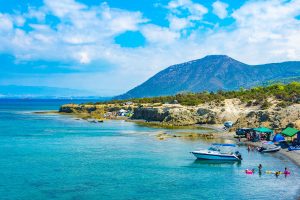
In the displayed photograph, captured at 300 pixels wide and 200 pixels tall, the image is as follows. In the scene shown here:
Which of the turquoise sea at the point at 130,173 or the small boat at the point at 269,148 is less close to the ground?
the small boat at the point at 269,148

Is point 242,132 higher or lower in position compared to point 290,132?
lower

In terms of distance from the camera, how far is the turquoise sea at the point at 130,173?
4356 cm

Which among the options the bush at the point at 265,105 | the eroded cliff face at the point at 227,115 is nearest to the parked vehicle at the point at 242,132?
the eroded cliff face at the point at 227,115

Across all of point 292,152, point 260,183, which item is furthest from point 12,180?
point 292,152

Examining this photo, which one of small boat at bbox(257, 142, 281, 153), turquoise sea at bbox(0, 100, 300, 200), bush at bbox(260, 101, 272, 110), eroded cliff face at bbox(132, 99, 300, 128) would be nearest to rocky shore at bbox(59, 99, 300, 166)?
eroded cliff face at bbox(132, 99, 300, 128)

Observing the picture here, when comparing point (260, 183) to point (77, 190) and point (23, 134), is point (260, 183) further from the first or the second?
point (23, 134)

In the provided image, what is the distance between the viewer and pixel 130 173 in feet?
176

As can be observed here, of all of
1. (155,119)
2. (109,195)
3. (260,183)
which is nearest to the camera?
(109,195)

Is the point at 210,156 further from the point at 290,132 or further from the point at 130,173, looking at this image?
the point at 290,132

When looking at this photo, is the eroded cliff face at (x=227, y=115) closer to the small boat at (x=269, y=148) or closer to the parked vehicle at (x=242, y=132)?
the parked vehicle at (x=242, y=132)

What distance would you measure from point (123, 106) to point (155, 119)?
45.9 m

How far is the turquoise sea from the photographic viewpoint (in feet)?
143

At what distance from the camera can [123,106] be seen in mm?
185500

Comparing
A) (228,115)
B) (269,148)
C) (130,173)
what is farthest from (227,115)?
(130,173)
